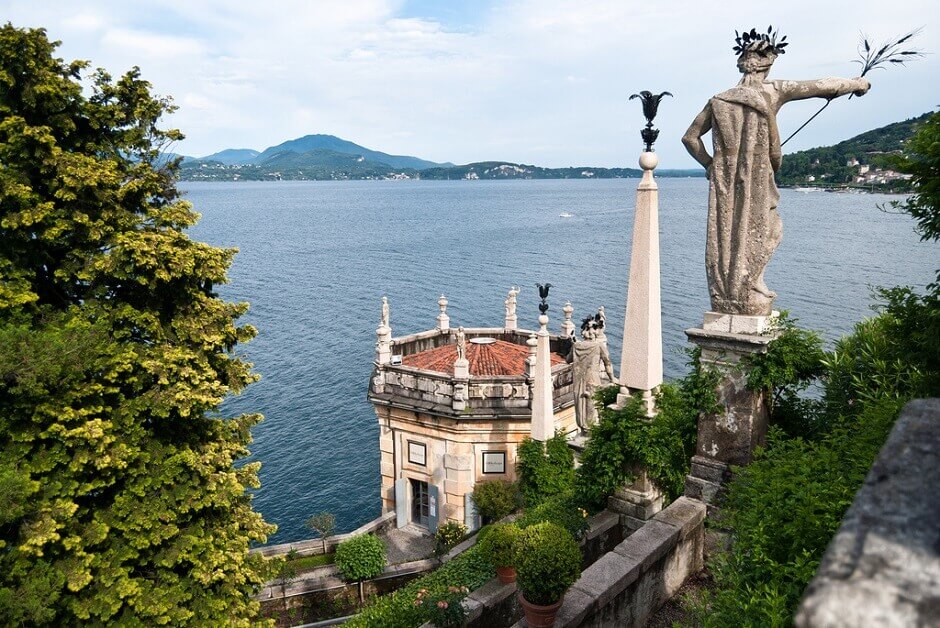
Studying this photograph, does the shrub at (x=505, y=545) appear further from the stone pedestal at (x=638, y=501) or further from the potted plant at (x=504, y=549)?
the stone pedestal at (x=638, y=501)

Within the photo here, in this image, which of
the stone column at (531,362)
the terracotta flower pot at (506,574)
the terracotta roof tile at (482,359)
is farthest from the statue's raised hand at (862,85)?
the terracotta roof tile at (482,359)

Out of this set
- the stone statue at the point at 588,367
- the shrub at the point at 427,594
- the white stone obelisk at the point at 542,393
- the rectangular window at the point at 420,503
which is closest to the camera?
the shrub at the point at 427,594

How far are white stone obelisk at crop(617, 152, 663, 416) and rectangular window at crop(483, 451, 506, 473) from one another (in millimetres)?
12914

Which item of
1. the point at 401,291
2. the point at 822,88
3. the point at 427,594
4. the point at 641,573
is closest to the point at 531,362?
the point at 427,594

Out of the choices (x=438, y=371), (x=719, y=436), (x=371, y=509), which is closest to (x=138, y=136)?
(x=719, y=436)

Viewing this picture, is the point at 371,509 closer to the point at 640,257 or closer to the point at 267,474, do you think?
the point at 267,474

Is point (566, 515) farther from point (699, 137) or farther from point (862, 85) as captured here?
point (862, 85)

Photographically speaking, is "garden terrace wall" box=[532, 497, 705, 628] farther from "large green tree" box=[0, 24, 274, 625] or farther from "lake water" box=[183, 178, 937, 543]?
"large green tree" box=[0, 24, 274, 625]

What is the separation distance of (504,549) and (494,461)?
13894 millimetres

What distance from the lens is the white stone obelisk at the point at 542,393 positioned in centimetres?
1655

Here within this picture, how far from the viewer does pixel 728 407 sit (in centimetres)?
870

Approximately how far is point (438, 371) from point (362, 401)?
20362mm

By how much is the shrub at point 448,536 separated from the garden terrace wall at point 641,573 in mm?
14217

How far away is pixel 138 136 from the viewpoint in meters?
12.3
